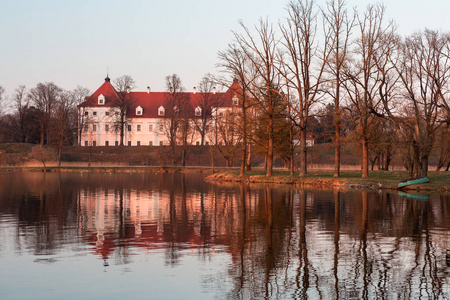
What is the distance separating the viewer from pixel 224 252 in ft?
41.3

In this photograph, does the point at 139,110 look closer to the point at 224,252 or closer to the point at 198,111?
the point at 198,111

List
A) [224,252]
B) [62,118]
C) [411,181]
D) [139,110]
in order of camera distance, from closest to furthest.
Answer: [224,252]
[411,181]
[62,118]
[139,110]

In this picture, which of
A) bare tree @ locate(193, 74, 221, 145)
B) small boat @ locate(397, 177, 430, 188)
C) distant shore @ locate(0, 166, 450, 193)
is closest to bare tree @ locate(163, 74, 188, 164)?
bare tree @ locate(193, 74, 221, 145)

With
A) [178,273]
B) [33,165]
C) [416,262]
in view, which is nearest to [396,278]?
[416,262]

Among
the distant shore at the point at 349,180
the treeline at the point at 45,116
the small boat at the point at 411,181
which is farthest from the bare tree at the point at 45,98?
the small boat at the point at 411,181

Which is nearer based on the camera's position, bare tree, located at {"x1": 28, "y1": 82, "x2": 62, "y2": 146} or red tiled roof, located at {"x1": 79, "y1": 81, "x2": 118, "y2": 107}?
bare tree, located at {"x1": 28, "y1": 82, "x2": 62, "y2": 146}

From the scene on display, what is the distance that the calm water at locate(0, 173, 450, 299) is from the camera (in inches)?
364

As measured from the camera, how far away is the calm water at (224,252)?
9.23 metres

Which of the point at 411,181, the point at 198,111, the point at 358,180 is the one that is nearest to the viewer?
the point at 411,181

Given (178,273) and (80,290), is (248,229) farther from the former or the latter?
(80,290)

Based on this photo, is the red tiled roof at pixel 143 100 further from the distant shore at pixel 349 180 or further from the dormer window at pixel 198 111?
the distant shore at pixel 349 180

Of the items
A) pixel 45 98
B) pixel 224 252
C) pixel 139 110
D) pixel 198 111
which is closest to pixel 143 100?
pixel 139 110

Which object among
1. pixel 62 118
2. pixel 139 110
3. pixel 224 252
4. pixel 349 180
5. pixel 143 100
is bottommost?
pixel 224 252

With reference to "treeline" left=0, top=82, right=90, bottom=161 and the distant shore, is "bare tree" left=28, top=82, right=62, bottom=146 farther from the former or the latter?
the distant shore
